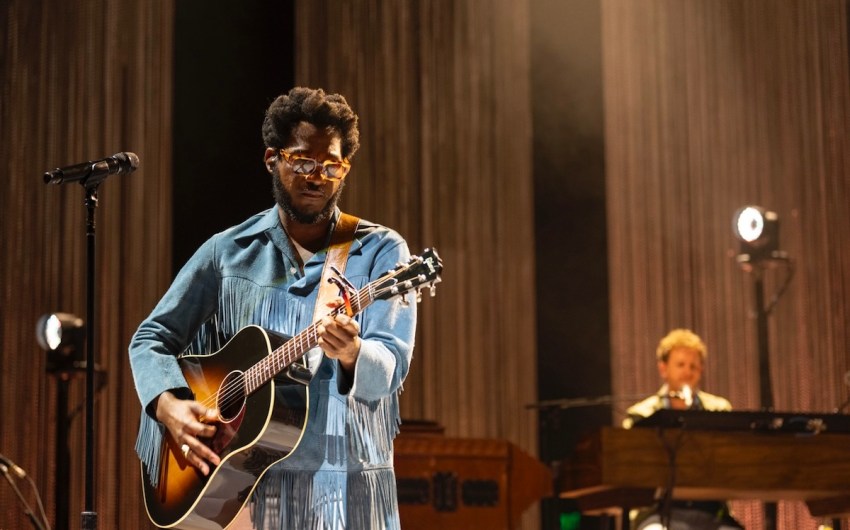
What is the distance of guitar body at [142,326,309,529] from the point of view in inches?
101

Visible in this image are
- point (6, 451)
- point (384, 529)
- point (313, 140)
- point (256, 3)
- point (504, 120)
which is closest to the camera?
point (384, 529)

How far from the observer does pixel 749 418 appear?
15.8 ft

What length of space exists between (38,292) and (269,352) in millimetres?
3993

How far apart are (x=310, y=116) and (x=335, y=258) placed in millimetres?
320

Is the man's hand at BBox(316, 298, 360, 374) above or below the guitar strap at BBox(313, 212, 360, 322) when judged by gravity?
below

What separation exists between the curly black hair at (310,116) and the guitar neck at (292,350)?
36 cm

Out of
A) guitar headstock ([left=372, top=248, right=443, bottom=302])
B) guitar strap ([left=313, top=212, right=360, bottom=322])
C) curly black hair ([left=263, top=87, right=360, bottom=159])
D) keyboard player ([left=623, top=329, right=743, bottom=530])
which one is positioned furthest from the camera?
keyboard player ([left=623, top=329, right=743, bottom=530])

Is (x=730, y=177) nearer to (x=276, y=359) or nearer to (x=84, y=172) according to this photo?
(x=84, y=172)

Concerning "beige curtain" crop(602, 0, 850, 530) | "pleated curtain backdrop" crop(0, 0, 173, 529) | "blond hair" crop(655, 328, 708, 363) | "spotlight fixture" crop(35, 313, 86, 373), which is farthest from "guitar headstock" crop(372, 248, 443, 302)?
"beige curtain" crop(602, 0, 850, 530)

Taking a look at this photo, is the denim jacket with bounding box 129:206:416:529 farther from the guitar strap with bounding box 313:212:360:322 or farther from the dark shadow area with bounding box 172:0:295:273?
the dark shadow area with bounding box 172:0:295:273

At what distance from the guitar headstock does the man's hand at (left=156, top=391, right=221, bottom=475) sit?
1.62 ft

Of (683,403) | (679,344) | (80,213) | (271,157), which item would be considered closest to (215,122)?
(80,213)

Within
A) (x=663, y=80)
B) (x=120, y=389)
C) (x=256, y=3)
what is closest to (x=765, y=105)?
(x=663, y=80)

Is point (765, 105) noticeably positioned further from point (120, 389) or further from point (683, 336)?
point (120, 389)
